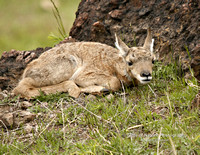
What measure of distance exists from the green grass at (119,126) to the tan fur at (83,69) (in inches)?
18.0

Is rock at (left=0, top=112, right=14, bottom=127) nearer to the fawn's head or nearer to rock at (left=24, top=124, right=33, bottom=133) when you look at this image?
rock at (left=24, top=124, right=33, bottom=133)

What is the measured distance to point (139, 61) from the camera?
7074mm

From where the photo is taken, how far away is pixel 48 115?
6.51 m

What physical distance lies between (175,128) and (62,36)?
576cm

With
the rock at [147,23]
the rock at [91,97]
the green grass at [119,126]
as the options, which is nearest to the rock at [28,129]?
the green grass at [119,126]

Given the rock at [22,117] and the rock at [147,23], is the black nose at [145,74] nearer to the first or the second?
the rock at [147,23]

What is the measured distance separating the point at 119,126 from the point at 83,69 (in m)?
2.63

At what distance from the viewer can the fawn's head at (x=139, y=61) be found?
6871 millimetres

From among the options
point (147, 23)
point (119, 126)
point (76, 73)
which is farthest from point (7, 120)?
point (147, 23)

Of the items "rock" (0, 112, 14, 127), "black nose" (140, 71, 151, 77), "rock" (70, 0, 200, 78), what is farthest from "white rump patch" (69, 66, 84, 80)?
"rock" (0, 112, 14, 127)

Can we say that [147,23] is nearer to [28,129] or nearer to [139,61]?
[139,61]

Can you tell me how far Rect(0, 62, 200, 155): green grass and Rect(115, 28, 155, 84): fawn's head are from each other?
33cm

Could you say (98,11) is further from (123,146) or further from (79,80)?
(123,146)

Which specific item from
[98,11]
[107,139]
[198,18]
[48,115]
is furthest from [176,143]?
[98,11]
